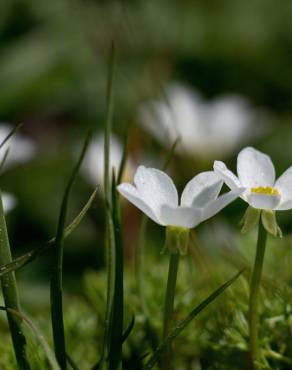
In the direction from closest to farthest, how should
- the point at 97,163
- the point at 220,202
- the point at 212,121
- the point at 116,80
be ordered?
1. the point at 220,202
2. the point at 97,163
3. the point at 212,121
4. the point at 116,80

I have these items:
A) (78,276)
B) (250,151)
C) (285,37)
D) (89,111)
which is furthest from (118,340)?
(285,37)

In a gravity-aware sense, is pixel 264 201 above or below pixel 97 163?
below

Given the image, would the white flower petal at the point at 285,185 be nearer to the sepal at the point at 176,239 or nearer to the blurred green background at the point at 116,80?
the sepal at the point at 176,239

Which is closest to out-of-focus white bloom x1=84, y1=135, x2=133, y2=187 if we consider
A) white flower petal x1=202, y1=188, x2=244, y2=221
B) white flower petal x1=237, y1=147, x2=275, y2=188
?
white flower petal x1=237, y1=147, x2=275, y2=188

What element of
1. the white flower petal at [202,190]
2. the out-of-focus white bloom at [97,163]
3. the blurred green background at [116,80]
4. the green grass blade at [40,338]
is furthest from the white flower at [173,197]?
the out-of-focus white bloom at [97,163]

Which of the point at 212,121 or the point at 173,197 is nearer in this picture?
the point at 173,197

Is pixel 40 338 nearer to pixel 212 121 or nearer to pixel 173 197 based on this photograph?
pixel 173 197

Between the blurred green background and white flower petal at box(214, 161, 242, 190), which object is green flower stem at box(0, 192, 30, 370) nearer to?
white flower petal at box(214, 161, 242, 190)

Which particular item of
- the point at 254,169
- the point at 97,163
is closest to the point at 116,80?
the point at 97,163
